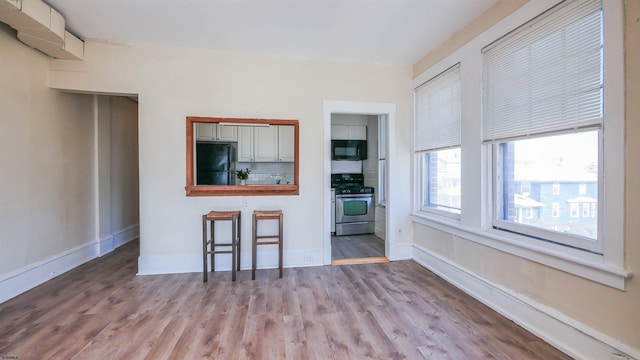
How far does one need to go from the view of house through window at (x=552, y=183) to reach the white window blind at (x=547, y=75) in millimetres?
137

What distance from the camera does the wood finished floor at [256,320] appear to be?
1.82m

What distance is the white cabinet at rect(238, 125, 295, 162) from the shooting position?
337 cm

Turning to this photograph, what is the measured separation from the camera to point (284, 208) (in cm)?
345

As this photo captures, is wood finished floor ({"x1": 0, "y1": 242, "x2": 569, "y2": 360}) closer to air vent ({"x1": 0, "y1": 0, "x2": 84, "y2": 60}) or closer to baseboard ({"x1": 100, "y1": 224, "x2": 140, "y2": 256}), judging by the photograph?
baseboard ({"x1": 100, "y1": 224, "x2": 140, "y2": 256})

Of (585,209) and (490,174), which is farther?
(490,174)

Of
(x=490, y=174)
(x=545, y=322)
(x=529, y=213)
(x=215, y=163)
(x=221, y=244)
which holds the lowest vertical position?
(x=545, y=322)

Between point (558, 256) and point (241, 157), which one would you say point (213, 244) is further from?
point (558, 256)

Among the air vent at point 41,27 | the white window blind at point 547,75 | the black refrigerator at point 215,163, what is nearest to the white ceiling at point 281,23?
the air vent at point 41,27

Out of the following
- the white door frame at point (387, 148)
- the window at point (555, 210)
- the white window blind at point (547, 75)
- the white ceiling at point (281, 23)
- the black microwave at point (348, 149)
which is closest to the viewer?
the white window blind at point (547, 75)

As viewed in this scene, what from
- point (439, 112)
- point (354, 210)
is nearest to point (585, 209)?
point (439, 112)

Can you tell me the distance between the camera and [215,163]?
10.8 ft

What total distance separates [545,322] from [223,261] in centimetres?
308

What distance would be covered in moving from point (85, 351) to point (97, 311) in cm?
62

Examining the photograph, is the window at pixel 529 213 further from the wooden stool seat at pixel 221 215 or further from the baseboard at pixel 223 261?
the wooden stool seat at pixel 221 215
